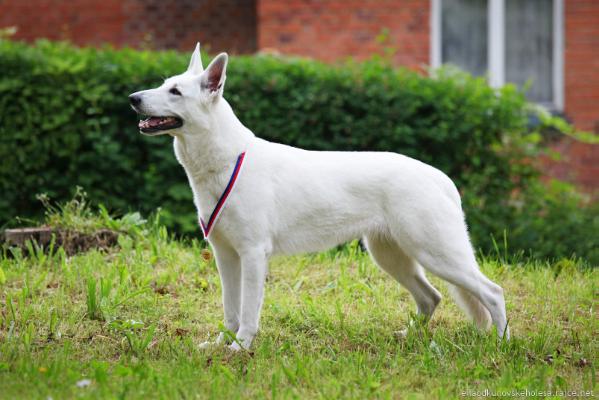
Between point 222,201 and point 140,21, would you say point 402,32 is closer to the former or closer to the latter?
point 140,21

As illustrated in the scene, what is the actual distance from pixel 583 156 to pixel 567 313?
584 centimetres

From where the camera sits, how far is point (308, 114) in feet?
28.3

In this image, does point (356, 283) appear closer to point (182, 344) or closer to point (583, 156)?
point (182, 344)

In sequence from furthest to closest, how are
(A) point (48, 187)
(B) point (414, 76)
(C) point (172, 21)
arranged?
(C) point (172, 21)
(B) point (414, 76)
(A) point (48, 187)

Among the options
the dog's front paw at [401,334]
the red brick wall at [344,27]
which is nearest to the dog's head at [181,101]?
the dog's front paw at [401,334]

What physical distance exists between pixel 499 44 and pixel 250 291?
7922 millimetres

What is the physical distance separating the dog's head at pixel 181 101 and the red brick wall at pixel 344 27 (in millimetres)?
6451

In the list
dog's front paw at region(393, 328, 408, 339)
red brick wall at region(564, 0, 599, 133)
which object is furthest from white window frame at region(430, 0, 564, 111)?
dog's front paw at region(393, 328, 408, 339)

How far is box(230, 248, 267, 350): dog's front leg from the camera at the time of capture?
4.92 m

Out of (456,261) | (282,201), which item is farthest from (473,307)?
(282,201)

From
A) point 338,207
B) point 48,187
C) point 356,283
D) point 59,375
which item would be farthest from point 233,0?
point 59,375

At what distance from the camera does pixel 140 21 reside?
12633 mm

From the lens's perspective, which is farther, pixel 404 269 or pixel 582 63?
pixel 582 63

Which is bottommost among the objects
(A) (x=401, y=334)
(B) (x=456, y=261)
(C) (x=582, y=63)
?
(A) (x=401, y=334)
